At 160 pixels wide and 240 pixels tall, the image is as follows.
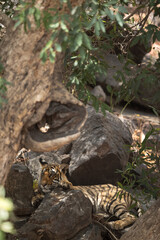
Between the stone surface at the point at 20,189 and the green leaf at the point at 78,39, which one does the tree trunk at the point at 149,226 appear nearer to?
the stone surface at the point at 20,189

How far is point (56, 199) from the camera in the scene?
14.8 ft

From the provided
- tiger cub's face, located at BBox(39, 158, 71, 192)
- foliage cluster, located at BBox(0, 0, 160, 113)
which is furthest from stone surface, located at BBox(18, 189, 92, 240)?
foliage cluster, located at BBox(0, 0, 160, 113)

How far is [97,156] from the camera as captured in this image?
239 inches

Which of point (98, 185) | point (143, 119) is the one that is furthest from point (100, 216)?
point (143, 119)

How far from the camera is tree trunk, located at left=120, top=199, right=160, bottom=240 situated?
3268 mm

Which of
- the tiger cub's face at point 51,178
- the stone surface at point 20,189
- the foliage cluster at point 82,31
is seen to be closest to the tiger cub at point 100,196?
the tiger cub's face at point 51,178

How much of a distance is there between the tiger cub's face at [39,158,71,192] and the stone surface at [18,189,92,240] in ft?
1.16

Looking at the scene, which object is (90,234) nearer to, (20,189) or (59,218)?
(59,218)

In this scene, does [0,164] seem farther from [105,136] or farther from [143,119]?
[143,119]

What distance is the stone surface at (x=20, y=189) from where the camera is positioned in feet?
15.8

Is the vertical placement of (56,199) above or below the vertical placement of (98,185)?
above


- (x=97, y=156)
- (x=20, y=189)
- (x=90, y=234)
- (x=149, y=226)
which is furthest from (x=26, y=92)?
(x=97, y=156)

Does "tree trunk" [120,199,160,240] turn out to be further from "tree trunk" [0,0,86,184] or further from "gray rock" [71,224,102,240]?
"tree trunk" [0,0,86,184]

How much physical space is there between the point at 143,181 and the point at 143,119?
6175mm
